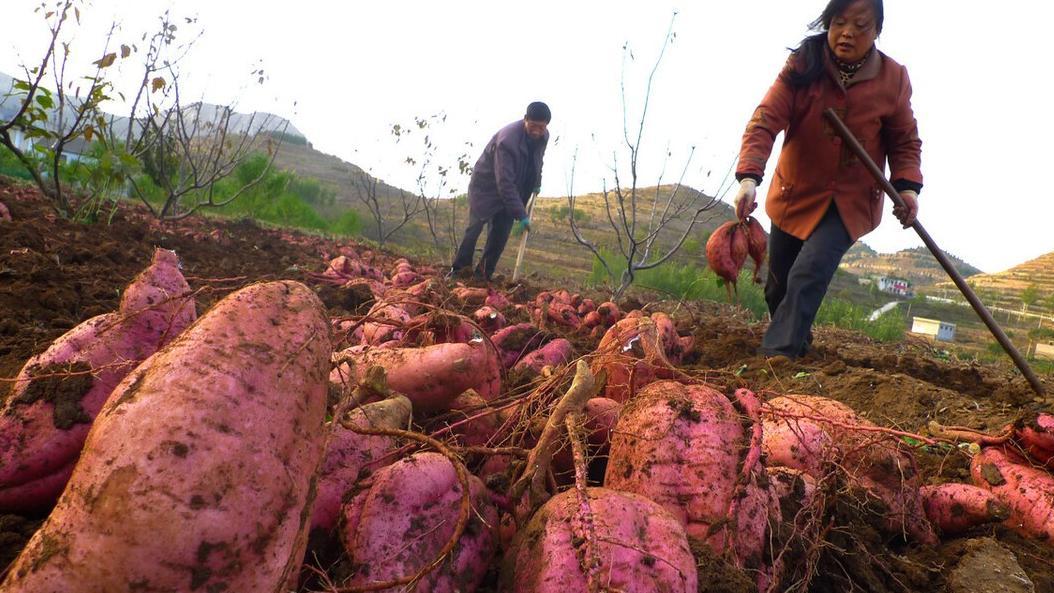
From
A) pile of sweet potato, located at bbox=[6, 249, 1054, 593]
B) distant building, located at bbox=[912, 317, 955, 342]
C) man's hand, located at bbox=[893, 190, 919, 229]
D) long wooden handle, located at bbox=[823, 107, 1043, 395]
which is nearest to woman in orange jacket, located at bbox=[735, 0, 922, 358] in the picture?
man's hand, located at bbox=[893, 190, 919, 229]

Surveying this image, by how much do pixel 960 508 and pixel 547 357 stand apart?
1.36m

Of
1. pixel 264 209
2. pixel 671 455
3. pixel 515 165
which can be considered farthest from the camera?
pixel 264 209

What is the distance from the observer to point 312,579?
1.04m

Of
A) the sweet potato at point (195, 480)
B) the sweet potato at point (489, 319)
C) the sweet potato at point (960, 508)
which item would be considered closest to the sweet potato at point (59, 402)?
the sweet potato at point (195, 480)

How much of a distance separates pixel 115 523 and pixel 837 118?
366 centimetres

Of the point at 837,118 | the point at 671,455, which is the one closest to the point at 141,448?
the point at 671,455

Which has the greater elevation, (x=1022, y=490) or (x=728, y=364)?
(x=1022, y=490)

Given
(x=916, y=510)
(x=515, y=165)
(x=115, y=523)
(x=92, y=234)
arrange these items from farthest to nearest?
1. (x=515, y=165)
2. (x=92, y=234)
3. (x=916, y=510)
4. (x=115, y=523)

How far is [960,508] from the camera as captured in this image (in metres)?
1.77

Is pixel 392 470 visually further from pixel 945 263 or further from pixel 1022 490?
pixel 945 263

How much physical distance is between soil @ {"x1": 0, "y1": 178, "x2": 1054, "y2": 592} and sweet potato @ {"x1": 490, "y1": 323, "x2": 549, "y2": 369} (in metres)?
0.57

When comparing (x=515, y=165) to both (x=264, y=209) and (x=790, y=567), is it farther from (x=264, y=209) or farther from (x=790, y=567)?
(x=264, y=209)

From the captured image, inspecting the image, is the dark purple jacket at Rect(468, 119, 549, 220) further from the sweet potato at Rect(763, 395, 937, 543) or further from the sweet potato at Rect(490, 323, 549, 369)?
the sweet potato at Rect(763, 395, 937, 543)

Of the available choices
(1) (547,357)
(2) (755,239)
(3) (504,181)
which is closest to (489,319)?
(1) (547,357)
